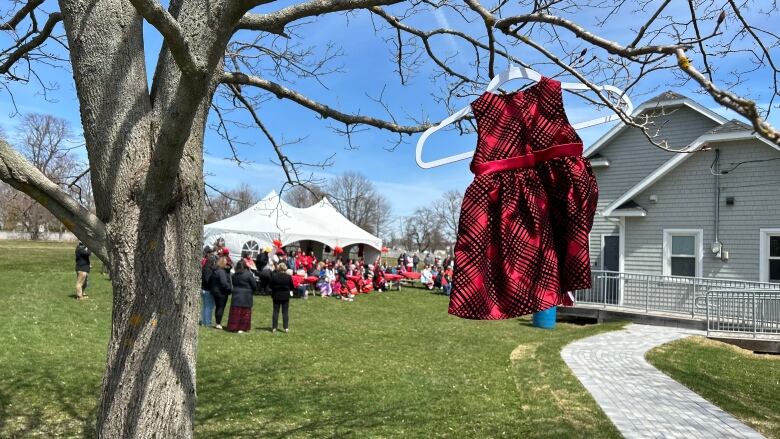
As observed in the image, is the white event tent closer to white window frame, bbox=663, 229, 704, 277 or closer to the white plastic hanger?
white window frame, bbox=663, 229, 704, 277

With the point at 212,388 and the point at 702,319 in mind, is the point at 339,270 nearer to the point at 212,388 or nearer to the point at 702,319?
the point at 702,319

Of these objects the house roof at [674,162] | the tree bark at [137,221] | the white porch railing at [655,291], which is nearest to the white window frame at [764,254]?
the white porch railing at [655,291]

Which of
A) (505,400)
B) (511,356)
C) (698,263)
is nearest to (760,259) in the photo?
(698,263)

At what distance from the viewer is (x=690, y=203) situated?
1698 cm

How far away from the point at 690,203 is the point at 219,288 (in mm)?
13220

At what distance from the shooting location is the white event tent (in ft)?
77.7

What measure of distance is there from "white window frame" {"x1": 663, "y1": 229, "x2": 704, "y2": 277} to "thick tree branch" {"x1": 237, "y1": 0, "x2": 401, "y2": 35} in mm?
16215

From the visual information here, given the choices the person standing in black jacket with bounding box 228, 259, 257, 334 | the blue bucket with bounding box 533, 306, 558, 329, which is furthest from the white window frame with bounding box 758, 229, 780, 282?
the person standing in black jacket with bounding box 228, 259, 257, 334

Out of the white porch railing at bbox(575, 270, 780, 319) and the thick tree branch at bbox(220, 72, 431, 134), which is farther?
the white porch railing at bbox(575, 270, 780, 319)

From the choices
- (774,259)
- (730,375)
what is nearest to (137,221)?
(730,375)

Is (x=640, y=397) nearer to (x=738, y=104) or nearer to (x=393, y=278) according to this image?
(x=738, y=104)

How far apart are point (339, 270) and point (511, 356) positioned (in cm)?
1226

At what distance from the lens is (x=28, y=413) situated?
6547 millimetres

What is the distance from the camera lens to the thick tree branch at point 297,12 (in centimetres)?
300
